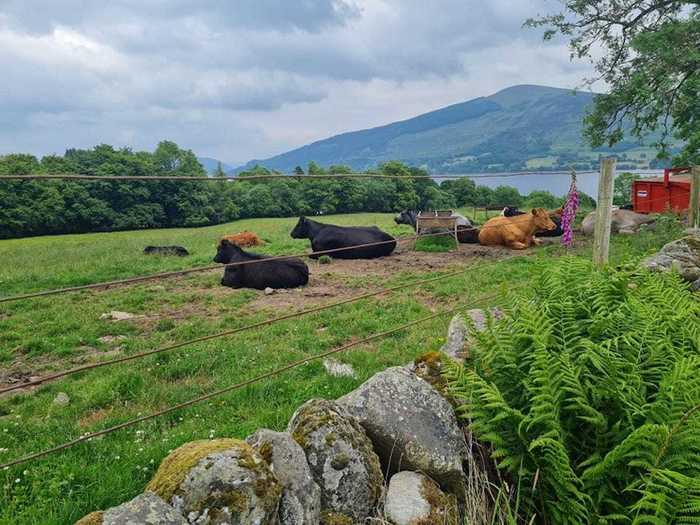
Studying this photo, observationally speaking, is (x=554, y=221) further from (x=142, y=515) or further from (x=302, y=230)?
(x=142, y=515)

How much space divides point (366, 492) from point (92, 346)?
5322mm

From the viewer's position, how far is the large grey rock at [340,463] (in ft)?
9.56

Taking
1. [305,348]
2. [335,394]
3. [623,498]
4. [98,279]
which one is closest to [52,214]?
[98,279]

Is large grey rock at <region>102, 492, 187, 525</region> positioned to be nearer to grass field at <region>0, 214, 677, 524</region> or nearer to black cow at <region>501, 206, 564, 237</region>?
grass field at <region>0, 214, 677, 524</region>

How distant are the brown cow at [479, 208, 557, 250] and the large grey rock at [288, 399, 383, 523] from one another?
14.0 meters

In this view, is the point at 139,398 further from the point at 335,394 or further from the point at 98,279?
the point at 98,279

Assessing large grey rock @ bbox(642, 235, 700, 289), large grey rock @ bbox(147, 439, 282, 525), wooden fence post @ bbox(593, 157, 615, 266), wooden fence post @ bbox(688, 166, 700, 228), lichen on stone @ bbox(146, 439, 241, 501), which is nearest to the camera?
large grey rock @ bbox(147, 439, 282, 525)

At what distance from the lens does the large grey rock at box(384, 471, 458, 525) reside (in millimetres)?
2893

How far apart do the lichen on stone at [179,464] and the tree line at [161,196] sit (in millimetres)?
13076

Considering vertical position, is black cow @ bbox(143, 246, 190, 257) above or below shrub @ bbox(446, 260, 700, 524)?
below

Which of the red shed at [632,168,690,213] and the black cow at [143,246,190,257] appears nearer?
the black cow at [143,246,190,257]

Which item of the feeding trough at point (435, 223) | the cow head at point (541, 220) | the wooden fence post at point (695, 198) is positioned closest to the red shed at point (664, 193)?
the cow head at point (541, 220)

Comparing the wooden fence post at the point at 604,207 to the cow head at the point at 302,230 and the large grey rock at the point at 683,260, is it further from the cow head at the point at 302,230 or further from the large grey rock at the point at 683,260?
the cow head at the point at 302,230

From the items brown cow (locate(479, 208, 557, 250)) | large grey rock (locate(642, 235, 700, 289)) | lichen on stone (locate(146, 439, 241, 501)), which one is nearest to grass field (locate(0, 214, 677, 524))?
lichen on stone (locate(146, 439, 241, 501))
